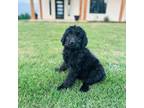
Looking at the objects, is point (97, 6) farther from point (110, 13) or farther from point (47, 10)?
point (47, 10)

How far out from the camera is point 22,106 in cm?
211

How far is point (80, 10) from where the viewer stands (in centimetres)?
286

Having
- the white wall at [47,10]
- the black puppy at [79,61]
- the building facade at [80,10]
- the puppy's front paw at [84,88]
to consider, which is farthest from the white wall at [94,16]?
the puppy's front paw at [84,88]

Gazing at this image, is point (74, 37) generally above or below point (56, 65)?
above

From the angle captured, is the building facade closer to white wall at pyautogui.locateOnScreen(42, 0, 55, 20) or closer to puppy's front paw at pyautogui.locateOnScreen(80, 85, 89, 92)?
white wall at pyautogui.locateOnScreen(42, 0, 55, 20)

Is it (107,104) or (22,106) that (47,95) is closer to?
(22,106)

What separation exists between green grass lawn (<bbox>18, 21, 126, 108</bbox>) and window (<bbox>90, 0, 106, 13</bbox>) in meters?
0.15

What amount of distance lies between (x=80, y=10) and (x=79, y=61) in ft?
2.40

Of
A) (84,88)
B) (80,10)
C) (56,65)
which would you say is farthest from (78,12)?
(84,88)

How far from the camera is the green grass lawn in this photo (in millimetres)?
2170

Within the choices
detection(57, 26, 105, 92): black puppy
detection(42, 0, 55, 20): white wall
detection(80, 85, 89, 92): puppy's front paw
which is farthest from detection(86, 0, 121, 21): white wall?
detection(80, 85, 89, 92): puppy's front paw

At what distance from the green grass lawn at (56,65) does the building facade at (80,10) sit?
0.28 feet
